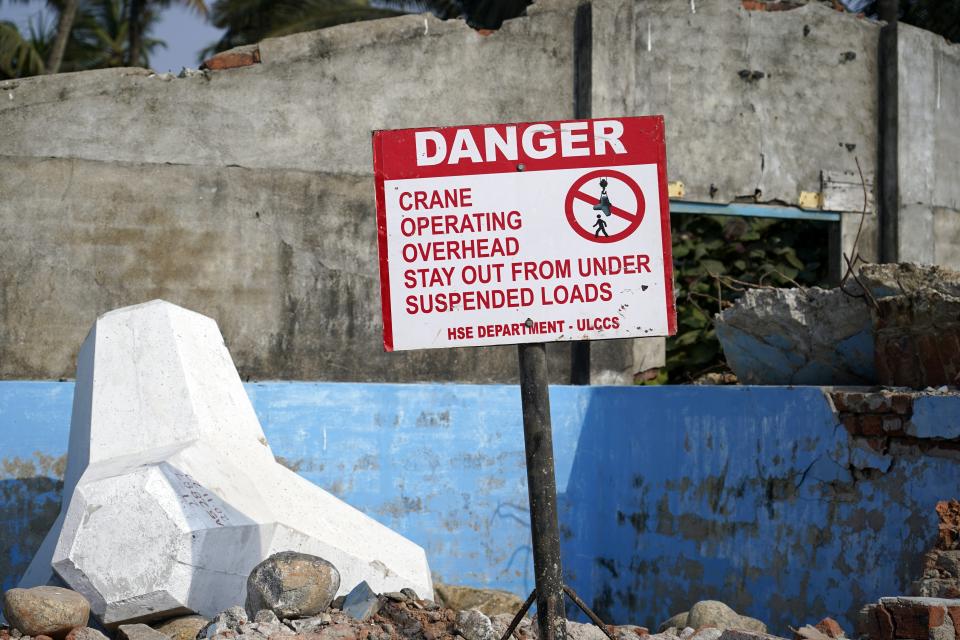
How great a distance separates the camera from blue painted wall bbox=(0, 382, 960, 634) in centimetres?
570

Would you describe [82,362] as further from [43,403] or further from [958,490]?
[958,490]

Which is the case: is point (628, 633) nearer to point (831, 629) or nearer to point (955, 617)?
point (831, 629)

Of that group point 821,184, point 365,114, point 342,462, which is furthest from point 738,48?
point 342,462

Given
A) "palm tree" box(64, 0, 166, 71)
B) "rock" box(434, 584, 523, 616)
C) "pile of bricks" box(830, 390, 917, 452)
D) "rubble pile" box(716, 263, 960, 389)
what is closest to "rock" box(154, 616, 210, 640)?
"rock" box(434, 584, 523, 616)

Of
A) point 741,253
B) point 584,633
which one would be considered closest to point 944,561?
point 584,633

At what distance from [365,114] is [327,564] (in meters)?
5.01

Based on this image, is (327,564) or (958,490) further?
(958,490)

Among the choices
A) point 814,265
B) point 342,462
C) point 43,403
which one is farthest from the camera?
point 814,265

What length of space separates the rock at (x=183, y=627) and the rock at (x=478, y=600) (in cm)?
227

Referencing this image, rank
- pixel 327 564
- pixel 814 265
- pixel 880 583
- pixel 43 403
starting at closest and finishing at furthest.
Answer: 1. pixel 327 564
2. pixel 880 583
3. pixel 43 403
4. pixel 814 265

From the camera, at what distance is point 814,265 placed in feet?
36.4

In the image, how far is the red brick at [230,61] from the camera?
8617 millimetres

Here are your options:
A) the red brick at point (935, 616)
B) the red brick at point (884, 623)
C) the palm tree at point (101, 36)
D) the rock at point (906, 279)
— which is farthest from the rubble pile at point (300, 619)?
the palm tree at point (101, 36)

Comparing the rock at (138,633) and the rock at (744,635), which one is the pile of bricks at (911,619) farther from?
the rock at (138,633)
